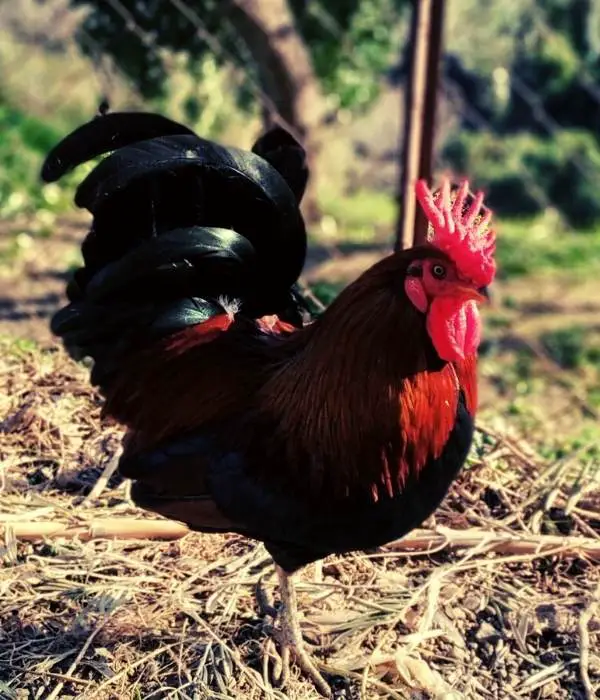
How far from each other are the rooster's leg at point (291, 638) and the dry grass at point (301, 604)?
0.21 ft

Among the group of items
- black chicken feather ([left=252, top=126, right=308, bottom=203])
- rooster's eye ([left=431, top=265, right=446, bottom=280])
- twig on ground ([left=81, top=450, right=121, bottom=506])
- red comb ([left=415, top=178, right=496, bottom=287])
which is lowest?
twig on ground ([left=81, top=450, right=121, bottom=506])

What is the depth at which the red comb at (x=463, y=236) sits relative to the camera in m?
1.92

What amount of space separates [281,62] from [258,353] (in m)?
4.74

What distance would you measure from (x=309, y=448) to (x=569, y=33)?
445 inches

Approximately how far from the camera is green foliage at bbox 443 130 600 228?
10469 mm

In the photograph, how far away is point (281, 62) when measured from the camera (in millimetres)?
6520

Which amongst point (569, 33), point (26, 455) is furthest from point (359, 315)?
point (569, 33)

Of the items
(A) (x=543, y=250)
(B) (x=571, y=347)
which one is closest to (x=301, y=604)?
(B) (x=571, y=347)

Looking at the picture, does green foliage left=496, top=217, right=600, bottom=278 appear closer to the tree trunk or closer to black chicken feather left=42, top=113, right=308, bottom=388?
the tree trunk

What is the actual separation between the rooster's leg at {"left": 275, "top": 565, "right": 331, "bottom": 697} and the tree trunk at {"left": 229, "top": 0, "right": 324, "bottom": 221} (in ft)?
13.2

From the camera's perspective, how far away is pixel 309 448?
2127 mm

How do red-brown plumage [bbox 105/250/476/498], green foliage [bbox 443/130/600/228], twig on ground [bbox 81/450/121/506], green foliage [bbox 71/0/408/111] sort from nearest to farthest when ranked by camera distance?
red-brown plumage [bbox 105/250/476/498], twig on ground [bbox 81/450/121/506], green foliage [bbox 71/0/408/111], green foliage [bbox 443/130/600/228]

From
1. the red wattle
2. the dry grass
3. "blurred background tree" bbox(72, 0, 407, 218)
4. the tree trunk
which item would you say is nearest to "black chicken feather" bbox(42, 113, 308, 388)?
the red wattle

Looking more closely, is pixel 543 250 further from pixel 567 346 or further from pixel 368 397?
pixel 368 397
